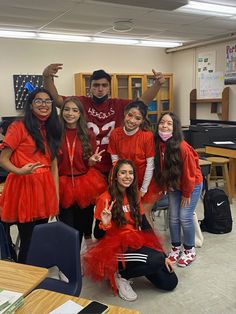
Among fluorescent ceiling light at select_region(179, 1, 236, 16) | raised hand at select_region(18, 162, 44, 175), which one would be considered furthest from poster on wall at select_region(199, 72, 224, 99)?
raised hand at select_region(18, 162, 44, 175)

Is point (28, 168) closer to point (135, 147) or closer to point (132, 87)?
point (135, 147)

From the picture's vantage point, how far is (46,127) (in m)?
2.22

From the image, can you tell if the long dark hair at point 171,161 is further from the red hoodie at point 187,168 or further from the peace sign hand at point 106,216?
the peace sign hand at point 106,216

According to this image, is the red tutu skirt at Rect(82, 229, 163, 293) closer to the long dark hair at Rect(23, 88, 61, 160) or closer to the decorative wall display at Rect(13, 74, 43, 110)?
the long dark hair at Rect(23, 88, 61, 160)

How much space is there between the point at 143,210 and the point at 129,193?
7.8 inches

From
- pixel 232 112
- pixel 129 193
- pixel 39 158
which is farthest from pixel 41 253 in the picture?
pixel 232 112

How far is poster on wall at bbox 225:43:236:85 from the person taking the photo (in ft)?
20.6

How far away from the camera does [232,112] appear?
254 inches

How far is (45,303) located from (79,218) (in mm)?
1394

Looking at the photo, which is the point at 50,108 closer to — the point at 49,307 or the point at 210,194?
the point at 49,307

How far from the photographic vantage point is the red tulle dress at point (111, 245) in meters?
2.28

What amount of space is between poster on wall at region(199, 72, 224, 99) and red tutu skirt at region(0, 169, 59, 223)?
17.6ft

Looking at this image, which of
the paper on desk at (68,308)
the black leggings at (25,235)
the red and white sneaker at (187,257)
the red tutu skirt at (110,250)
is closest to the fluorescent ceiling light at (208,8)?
the red and white sneaker at (187,257)

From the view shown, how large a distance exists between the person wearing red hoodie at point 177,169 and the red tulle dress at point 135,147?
0.38 feet
